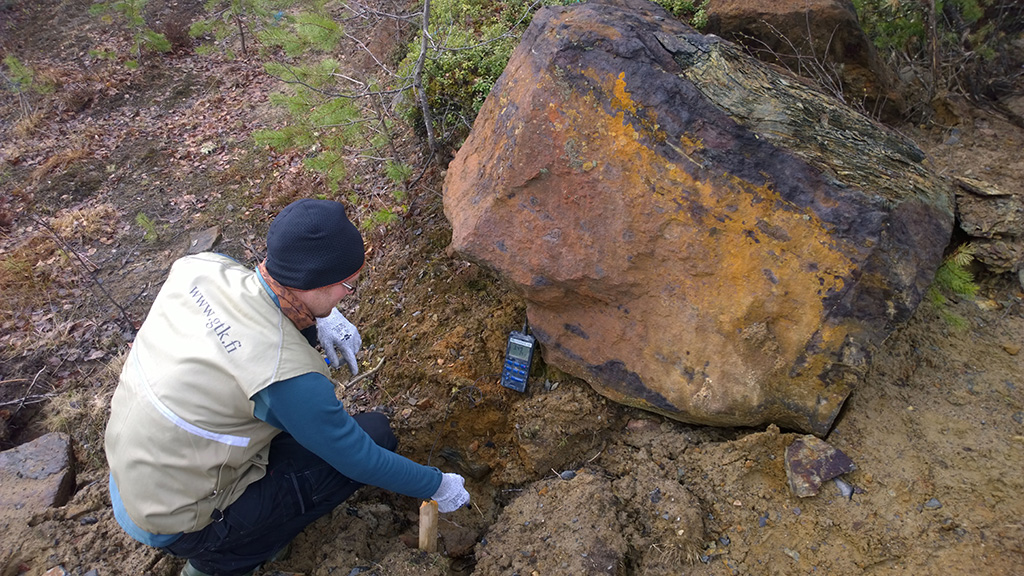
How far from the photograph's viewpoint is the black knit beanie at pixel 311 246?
1913mm

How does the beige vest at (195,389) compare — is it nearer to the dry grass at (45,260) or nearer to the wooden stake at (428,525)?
the wooden stake at (428,525)

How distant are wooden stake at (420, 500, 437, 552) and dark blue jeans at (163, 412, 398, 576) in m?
0.42

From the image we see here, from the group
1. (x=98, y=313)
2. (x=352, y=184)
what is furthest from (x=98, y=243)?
(x=352, y=184)

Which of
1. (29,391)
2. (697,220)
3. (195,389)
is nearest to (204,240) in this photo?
(29,391)

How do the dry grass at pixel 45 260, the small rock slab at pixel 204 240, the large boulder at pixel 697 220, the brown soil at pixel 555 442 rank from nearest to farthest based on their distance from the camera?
the brown soil at pixel 555 442 → the large boulder at pixel 697 220 → the dry grass at pixel 45 260 → the small rock slab at pixel 204 240

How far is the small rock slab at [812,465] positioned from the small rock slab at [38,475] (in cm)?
367

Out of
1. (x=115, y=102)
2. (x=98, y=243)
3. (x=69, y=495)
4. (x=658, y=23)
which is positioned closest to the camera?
(x=658, y=23)

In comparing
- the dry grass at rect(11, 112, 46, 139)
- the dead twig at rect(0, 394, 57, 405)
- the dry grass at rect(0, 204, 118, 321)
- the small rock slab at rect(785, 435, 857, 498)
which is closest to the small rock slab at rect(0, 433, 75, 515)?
the dead twig at rect(0, 394, 57, 405)

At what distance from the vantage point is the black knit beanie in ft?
6.28

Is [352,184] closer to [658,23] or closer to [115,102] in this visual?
[658,23]

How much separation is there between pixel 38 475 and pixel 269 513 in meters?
1.84

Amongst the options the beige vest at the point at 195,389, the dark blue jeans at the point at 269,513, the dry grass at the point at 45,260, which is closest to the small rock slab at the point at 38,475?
the dark blue jeans at the point at 269,513

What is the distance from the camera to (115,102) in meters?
7.24

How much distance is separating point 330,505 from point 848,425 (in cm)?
→ 228
